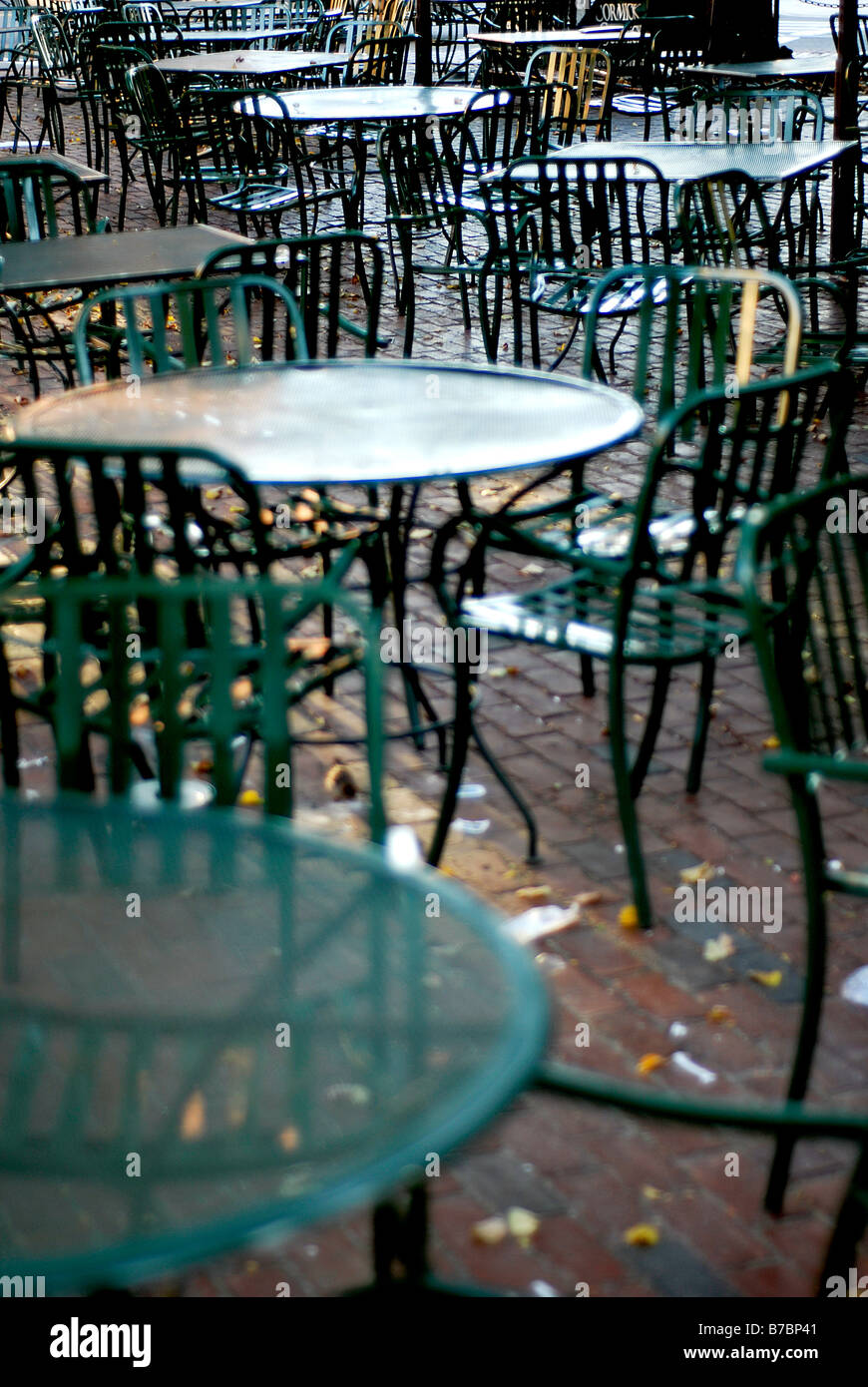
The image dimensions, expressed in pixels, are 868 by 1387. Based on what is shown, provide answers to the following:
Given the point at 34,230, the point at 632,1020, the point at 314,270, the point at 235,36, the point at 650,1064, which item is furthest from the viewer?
the point at 235,36

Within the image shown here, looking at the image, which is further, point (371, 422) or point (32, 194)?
point (32, 194)

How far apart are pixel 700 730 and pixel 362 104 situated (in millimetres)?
6236

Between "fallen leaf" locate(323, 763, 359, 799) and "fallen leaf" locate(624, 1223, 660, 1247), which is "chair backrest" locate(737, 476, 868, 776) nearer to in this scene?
"fallen leaf" locate(624, 1223, 660, 1247)

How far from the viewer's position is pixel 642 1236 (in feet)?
8.08

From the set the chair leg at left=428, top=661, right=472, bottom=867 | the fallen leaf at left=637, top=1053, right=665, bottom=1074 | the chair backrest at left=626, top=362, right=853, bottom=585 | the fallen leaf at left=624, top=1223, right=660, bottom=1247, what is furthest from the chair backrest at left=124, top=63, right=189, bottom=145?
the fallen leaf at left=624, top=1223, right=660, bottom=1247

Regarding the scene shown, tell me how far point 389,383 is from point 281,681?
192 centimetres

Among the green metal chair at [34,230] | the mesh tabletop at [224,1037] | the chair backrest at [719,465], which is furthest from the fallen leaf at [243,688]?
the green metal chair at [34,230]

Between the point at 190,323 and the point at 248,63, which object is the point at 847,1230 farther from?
the point at 248,63

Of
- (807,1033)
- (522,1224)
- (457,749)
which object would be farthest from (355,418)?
(522,1224)

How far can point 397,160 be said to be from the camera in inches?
308

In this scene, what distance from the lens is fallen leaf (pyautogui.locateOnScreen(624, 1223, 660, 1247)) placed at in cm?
246

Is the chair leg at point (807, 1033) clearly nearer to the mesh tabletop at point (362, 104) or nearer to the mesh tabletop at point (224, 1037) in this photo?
the mesh tabletop at point (224, 1037)

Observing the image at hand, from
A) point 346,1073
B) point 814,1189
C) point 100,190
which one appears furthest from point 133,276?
point 100,190
